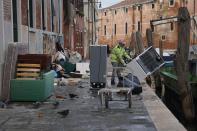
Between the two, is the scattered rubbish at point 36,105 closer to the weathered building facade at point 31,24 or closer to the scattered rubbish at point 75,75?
the weathered building facade at point 31,24

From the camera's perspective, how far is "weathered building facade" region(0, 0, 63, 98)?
53.6ft

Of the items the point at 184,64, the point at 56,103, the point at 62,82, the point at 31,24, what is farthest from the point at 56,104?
the point at 31,24

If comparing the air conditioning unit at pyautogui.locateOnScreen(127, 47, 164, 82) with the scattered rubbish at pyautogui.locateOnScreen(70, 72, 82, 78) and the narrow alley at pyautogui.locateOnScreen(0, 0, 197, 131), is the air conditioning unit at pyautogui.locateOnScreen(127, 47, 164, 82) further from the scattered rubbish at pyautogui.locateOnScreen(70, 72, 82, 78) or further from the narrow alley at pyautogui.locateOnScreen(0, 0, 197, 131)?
the scattered rubbish at pyautogui.locateOnScreen(70, 72, 82, 78)

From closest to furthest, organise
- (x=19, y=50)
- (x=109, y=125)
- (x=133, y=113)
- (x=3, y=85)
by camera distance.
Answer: (x=109, y=125) < (x=133, y=113) < (x=3, y=85) < (x=19, y=50)

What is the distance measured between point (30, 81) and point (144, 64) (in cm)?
313

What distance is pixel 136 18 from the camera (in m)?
103

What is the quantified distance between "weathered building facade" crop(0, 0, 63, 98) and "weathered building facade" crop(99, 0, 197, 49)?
5070cm

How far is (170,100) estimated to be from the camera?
920 inches

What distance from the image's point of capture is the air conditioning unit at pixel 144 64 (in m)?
14.5

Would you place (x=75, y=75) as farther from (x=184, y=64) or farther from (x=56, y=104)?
(x=56, y=104)

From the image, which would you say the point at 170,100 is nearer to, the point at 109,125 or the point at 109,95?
the point at 109,95

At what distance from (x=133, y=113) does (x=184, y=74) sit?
5.07 m

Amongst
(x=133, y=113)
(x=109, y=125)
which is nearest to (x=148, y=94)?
(x=133, y=113)

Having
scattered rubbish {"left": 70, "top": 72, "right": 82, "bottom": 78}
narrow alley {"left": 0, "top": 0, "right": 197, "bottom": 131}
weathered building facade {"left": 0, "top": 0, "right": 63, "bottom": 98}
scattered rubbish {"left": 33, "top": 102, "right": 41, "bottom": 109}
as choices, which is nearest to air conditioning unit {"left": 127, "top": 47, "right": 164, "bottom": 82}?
narrow alley {"left": 0, "top": 0, "right": 197, "bottom": 131}
